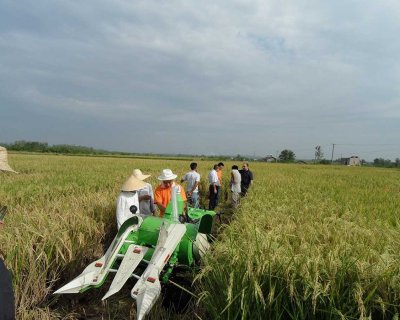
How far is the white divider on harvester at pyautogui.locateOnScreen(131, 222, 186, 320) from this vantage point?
8.99ft

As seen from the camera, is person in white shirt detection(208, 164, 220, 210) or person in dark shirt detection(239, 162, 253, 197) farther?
person in dark shirt detection(239, 162, 253, 197)

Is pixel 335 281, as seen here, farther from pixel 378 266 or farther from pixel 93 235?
pixel 93 235

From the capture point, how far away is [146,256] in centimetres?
363

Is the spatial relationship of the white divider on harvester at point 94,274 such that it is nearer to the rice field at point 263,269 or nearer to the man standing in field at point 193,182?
the rice field at point 263,269

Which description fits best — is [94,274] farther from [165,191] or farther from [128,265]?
[165,191]

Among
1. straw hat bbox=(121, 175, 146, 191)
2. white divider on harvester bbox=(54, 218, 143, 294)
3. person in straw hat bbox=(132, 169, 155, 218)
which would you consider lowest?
white divider on harvester bbox=(54, 218, 143, 294)

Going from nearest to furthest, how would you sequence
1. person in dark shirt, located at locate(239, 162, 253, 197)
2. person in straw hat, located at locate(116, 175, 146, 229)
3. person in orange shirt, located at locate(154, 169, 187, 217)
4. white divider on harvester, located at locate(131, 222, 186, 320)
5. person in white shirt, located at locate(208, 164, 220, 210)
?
white divider on harvester, located at locate(131, 222, 186, 320)
person in straw hat, located at locate(116, 175, 146, 229)
person in orange shirt, located at locate(154, 169, 187, 217)
person in white shirt, located at locate(208, 164, 220, 210)
person in dark shirt, located at locate(239, 162, 253, 197)

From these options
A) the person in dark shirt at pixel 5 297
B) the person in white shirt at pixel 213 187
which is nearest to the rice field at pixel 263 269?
the person in dark shirt at pixel 5 297

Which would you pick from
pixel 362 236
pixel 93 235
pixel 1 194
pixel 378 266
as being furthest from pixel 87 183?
pixel 378 266

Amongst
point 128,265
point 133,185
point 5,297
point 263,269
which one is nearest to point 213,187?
point 133,185

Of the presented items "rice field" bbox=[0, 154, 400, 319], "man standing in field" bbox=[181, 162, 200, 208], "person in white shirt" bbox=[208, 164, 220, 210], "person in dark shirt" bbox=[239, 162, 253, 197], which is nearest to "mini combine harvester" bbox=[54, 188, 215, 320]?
"rice field" bbox=[0, 154, 400, 319]

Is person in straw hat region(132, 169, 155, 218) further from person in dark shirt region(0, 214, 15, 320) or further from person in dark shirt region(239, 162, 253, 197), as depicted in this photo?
person in dark shirt region(239, 162, 253, 197)

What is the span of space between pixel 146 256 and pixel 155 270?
613 mm

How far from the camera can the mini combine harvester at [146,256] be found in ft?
9.67
